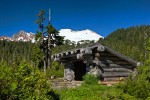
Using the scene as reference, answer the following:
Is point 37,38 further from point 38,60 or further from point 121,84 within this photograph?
point 121,84

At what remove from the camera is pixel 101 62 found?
2100cm

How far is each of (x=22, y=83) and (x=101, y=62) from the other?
38.0ft

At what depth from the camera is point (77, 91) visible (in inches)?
642

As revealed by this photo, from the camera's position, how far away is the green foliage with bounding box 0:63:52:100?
30.1 ft

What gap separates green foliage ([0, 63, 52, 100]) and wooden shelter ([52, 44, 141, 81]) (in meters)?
8.22

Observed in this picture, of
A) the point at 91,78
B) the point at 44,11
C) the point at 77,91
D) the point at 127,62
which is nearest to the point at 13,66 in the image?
the point at 77,91

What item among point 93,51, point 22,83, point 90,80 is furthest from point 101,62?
point 22,83

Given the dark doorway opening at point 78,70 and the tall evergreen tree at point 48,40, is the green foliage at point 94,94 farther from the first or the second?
the tall evergreen tree at point 48,40

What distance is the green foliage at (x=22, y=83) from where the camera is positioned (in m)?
9.16

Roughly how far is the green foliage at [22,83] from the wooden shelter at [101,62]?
8222mm

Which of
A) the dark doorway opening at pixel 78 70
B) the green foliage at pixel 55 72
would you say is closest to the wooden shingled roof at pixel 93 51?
the dark doorway opening at pixel 78 70

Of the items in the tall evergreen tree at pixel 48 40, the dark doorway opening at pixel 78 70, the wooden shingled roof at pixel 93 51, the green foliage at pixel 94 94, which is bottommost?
the green foliage at pixel 94 94

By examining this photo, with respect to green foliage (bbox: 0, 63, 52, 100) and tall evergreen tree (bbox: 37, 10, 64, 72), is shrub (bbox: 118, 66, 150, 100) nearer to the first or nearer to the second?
green foliage (bbox: 0, 63, 52, 100)

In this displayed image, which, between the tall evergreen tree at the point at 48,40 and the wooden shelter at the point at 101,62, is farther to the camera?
the tall evergreen tree at the point at 48,40
